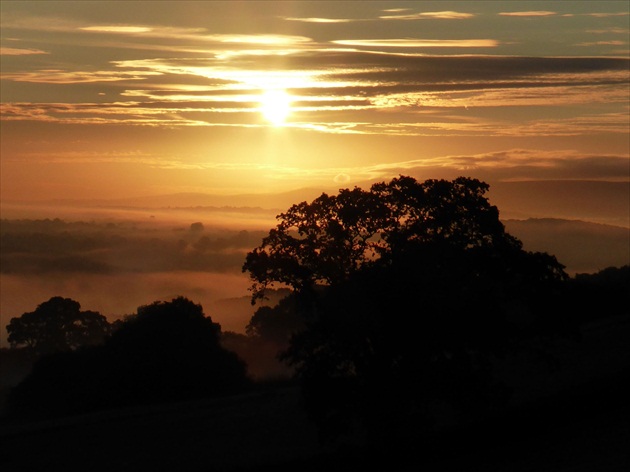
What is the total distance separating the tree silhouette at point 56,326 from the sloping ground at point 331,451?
7105 centimetres

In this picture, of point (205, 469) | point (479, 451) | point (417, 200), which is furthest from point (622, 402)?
point (205, 469)

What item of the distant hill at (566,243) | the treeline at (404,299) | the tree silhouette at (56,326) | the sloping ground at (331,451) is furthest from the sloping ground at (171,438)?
the distant hill at (566,243)

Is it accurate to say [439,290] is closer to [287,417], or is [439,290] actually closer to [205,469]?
[205,469]

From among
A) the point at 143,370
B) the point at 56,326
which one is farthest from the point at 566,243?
the point at 143,370

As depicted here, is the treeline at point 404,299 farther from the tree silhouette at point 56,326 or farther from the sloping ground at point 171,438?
the tree silhouette at point 56,326

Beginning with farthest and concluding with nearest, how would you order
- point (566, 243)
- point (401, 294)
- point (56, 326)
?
point (566, 243) < point (56, 326) < point (401, 294)

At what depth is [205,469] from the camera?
32.2 m

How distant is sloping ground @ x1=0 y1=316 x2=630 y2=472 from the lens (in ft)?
89.4

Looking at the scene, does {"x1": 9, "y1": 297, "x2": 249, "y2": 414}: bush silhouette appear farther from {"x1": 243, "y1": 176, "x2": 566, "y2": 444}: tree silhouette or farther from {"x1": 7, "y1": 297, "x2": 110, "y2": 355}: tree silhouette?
{"x1": 7, "y1": 297, "x2": 110, "y2": 355}: tree silhouette

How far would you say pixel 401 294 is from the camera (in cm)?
3278

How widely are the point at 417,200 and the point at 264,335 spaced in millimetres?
93305

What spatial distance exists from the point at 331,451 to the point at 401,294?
19.2 ft

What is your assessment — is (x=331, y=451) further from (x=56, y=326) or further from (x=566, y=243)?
(x=566, y=243)

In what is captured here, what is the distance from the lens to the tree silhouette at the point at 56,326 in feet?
387
